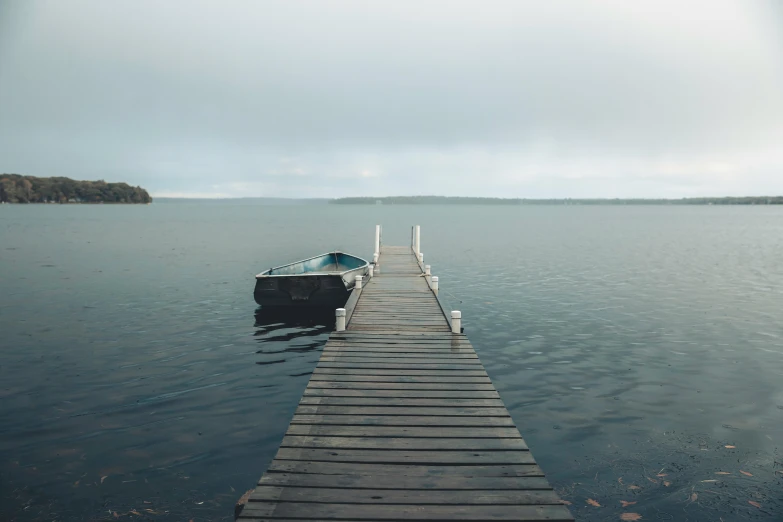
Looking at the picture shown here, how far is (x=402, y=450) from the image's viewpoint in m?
6.62

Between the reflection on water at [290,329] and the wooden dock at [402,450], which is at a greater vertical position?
the wooden dock at [402,450]

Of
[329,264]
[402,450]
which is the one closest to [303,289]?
[329,264]

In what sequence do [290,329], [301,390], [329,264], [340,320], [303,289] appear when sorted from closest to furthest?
[340,320], [301,390], [290,329], [303,289], [329,264]

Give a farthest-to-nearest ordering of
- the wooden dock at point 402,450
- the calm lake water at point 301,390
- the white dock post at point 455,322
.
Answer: the white dock post at point 455,322 → the calm lake water at point 301,390 → the wooden dock at point 402,450

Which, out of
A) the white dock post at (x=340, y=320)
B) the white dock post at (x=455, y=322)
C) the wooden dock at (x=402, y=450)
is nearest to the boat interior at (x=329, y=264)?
the white dock post at (x=340, y=320)

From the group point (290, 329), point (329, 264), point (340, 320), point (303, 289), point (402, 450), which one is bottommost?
point (290, 329)

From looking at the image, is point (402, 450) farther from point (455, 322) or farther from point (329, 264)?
point (329, 264)

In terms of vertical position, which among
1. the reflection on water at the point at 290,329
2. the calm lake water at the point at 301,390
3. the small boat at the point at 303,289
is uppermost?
the small boat at the point at 303,289

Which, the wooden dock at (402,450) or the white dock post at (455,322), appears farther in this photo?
the white dock post at (455,322)

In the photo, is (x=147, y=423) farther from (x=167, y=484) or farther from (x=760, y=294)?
(x=760, y=294)

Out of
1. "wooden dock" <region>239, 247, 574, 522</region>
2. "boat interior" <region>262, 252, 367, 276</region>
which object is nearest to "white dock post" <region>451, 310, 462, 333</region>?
"wooden dock" <region>239, 247, 574, 522</region>

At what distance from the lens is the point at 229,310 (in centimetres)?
2250

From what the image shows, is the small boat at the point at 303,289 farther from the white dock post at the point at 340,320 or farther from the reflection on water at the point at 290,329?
the white dock post at the point at 340,320

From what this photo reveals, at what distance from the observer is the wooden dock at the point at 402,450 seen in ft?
17.5
